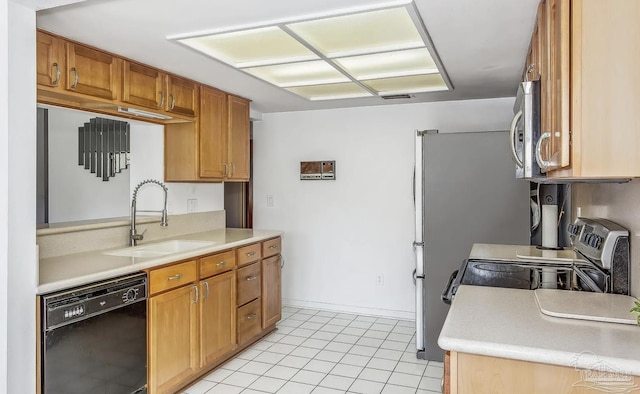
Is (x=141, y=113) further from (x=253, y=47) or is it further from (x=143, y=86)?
(x=253, y=47)

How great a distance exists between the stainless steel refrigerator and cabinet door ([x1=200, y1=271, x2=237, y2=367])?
136 cm

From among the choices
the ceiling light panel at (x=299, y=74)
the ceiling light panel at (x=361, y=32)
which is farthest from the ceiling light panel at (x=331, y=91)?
the ceiling light panel at (x=361, y=32)

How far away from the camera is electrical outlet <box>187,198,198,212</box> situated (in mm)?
3881

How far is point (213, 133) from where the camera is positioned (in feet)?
11.9

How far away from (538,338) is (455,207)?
2128 mm

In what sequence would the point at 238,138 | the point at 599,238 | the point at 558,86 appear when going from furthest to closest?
the point at 238,138 < the point at 599,238 < the point at 558,86

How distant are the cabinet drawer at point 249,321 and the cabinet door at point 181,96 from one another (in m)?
1.51

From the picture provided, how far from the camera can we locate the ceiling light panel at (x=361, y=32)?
2232 mm

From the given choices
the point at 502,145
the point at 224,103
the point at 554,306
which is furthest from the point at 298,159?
the point at 554,306

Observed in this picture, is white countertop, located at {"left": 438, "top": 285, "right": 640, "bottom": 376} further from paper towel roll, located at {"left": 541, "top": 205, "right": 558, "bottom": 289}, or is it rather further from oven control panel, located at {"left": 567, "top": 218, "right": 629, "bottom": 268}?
paper towel roll, located at {"left": 541, "top": 205, "right": 558, "bottom": 289}

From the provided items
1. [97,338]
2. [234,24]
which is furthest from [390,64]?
[97,338]

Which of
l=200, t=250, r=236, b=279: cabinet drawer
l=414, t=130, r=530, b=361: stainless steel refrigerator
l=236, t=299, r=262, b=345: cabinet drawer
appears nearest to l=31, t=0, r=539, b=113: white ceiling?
l=414, t=130, r=530, b=361: stainless steel refrigerator

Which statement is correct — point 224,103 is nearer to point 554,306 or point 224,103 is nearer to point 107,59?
point 107,59

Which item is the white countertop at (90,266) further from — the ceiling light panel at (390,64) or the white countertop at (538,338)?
the white countertop at (538,338)
